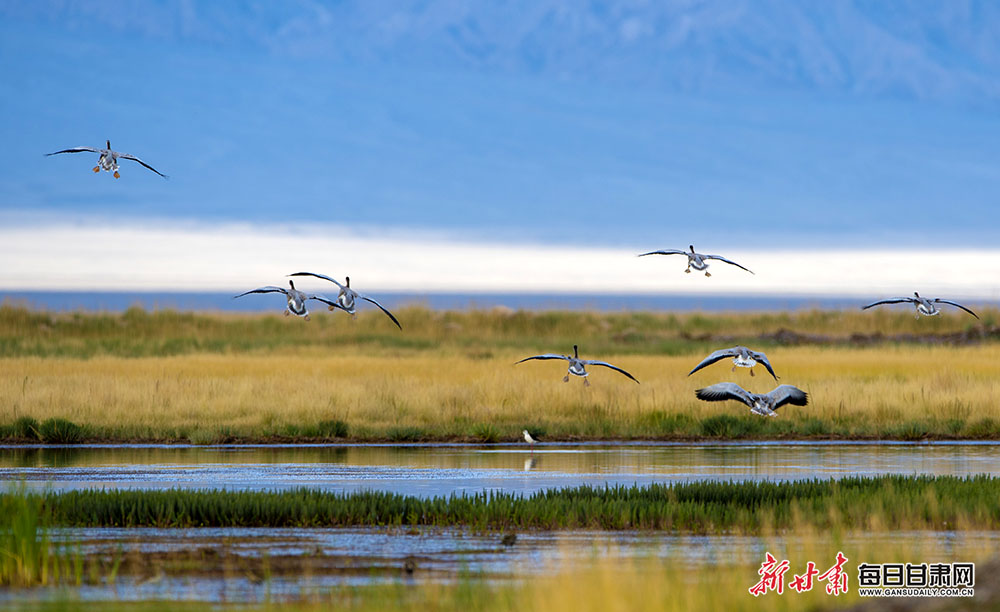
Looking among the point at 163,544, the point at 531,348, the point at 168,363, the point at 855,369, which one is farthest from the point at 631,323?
the point at 163,544

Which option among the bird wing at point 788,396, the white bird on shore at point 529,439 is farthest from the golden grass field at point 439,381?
the bird wing at point 788,396

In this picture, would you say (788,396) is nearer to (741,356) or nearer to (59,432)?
(741,356)

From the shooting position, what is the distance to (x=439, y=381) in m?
38.3

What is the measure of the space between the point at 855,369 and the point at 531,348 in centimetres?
1408

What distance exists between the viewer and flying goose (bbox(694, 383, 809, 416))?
2411 centimetres

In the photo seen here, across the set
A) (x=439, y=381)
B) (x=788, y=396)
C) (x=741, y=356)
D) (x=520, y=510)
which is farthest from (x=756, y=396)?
(x=439, y=381)

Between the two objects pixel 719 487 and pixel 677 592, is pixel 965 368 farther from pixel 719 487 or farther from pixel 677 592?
pixel 677 592

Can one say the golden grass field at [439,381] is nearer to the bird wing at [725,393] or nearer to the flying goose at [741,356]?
the flying goose at [741,356]

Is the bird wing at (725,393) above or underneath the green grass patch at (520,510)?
above

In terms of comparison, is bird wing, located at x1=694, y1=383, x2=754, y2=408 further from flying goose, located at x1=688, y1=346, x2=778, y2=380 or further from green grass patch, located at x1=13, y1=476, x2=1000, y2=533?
green grass patch, located at x1=13, y1=476, x2=1000, y2=533

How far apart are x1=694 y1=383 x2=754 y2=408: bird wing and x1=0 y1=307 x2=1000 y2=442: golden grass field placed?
591cm

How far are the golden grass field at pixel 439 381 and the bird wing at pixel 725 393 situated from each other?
591 centimetres

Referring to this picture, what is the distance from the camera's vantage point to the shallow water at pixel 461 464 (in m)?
21.6

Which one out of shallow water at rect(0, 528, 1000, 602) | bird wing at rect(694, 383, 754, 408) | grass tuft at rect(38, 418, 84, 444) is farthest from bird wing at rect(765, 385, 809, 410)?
grass tuft at rect(38, 418, 84, 444)
